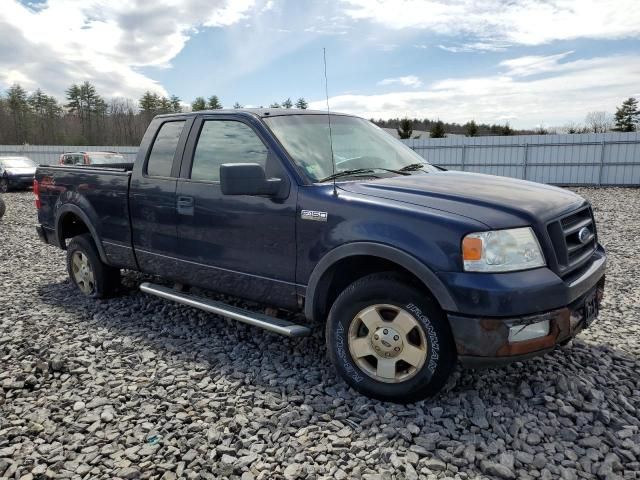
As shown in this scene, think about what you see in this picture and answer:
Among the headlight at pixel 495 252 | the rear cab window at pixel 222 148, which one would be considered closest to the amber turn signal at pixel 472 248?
the headlight at pixel 495 252

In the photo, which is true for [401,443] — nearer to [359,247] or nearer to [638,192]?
[359,247]

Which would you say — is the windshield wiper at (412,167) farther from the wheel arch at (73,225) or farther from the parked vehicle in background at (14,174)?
the parked vehicle in background at (14,174)

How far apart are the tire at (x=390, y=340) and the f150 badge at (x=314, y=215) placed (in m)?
0.48

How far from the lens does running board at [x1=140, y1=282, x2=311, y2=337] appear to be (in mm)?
3363

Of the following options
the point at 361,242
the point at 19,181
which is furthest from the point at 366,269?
the point at 19,181

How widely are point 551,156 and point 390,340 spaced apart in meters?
20.9

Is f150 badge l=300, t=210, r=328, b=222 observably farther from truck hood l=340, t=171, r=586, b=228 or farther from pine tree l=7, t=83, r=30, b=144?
pine tree l=7, t=83, r=30, b=144

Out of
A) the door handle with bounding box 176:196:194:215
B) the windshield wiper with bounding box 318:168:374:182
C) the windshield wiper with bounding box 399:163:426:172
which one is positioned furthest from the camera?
the door handle with bounding box 176:196:194:215

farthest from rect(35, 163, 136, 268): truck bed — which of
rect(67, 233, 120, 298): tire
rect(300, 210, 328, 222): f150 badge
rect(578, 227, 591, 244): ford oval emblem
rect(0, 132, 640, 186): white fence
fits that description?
rect(0, 132, 640, 186): white fence

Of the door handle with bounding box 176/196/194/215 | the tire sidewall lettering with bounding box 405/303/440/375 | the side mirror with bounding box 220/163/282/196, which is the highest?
the side mirror with bounding box 220/163/282/196

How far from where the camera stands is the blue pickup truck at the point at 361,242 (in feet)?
8.98

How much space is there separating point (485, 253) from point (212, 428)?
185 centimetres

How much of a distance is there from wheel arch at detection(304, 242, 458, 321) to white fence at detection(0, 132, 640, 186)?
19973 mm

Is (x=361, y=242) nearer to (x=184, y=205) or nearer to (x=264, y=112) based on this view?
(x=264, y=112)
